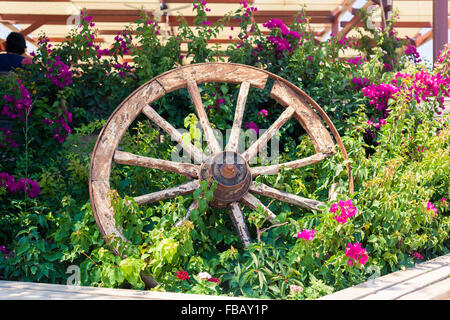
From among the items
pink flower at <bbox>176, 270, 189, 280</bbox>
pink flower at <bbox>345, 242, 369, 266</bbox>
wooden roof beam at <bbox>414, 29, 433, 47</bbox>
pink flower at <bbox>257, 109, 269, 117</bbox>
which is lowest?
pink flower at <bbox>176, 270, 189, 280</bbox>

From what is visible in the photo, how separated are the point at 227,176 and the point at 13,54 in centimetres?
266

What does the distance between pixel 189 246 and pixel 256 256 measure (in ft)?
1.35

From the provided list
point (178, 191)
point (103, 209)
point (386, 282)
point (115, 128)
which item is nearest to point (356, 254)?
point (386, 282)

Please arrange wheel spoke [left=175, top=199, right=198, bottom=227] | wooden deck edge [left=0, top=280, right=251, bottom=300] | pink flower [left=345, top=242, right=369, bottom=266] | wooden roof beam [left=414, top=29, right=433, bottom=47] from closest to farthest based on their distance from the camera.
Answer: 1. wooden deck edge [left=0, top=280, right=251, bottom=300]
2. pink flower [left=345, top=242, right=369, bottom=266]
3. wheel spoke [left=175, top=199, right=198, bottom=227]
4. wooden roof beam [left=414, top=29, right=433, bottom=47]

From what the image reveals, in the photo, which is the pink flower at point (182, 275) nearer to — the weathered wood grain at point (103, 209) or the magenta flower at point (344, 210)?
the weathered wood grain at point (103, 209)

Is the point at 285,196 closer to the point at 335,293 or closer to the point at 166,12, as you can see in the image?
the point at 335,293

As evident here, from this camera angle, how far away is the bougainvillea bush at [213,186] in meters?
2.85

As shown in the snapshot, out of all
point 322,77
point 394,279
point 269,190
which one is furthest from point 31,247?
point 322,77

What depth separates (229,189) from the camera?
316 centimetres

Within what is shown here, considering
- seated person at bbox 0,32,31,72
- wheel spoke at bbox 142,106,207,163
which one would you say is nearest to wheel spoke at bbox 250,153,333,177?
wheel spoke at bbox 142,106,207,163

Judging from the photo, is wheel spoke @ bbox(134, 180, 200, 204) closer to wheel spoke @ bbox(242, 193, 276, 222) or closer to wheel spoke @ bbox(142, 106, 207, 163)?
wheel spoke @ bbox(142, 106, 207, 163)

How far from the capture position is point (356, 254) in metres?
2.77

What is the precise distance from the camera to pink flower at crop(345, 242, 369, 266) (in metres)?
2.76

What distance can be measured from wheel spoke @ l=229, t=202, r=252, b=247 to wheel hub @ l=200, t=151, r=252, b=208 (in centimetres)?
5
